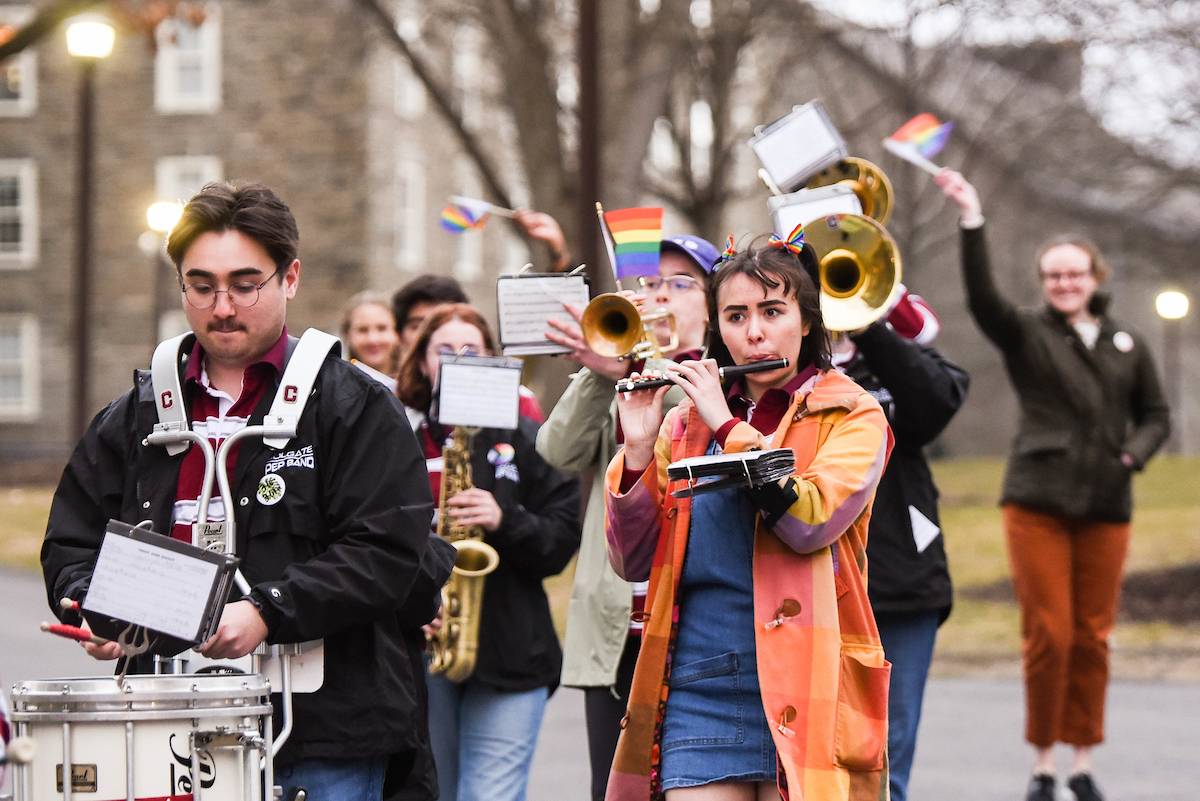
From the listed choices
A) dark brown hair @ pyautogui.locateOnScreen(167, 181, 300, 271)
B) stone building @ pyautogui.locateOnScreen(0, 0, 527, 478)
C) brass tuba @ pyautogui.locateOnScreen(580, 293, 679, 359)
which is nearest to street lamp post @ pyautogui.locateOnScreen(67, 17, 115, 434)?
stone building @ pyautogui.locateOnScreen(0, 0, 527, 478)

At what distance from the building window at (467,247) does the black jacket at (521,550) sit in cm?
3265

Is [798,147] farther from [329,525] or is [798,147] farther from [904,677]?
[329,525]

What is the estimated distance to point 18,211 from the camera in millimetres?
38031

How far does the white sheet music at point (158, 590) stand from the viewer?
3379mm

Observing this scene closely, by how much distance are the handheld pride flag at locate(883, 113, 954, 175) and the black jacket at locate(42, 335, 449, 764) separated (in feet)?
9.93

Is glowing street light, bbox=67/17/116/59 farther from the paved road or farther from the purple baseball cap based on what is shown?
the purple baseball cap

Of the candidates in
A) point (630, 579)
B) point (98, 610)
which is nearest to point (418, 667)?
point (630, 579)

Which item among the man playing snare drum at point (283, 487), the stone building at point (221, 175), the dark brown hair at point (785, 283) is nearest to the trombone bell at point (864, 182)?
the dark brown hair at point (785, 283)

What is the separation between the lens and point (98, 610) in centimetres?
340

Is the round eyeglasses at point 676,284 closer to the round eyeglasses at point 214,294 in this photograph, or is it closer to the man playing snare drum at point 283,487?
the man playing snare drum at point 283,487

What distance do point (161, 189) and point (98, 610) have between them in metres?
35.0

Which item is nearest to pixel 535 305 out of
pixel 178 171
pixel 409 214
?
pixel 409 214

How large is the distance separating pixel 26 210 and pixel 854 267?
115 feet

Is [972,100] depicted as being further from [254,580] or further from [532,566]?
[254,580]
